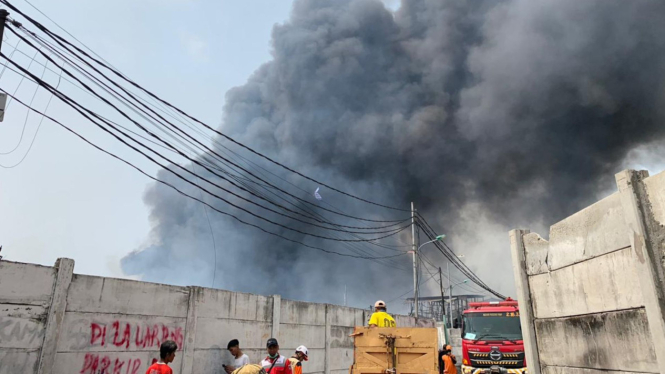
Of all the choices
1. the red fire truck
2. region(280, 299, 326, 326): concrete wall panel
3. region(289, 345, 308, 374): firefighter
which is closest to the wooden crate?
region(289, 345, 308, 374): firefighter

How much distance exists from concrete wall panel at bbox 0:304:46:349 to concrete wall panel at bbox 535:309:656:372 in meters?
6.88

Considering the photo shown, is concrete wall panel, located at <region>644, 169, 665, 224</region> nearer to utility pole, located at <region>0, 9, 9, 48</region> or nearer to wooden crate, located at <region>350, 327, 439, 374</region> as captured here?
wooden crate, located at <region>350, 327, 439, 374</region>

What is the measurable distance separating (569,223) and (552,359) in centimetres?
143

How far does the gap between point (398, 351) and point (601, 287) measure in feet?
15.2

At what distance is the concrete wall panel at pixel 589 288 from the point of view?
10.8 feet

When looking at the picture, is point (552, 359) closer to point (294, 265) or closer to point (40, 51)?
point (40, 51)

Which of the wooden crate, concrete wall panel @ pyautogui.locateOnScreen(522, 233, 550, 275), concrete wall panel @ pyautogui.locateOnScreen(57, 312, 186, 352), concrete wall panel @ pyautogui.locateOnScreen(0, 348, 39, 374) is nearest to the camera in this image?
concrete wall panel @ pyautogui.locateOnScreen(522, 233, 550, 275)

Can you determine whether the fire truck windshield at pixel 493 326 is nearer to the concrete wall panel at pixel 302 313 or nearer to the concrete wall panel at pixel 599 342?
the concrete wall panel at pixel 302 313

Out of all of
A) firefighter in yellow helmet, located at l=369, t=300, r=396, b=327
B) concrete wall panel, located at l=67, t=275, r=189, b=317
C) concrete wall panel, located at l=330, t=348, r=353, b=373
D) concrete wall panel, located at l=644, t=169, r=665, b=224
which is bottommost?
concrete wall panel, located at l=330, t=348, r=353, b=373

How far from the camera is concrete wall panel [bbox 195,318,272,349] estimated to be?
29.0ft

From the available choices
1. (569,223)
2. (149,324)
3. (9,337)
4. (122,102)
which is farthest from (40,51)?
(569,223)

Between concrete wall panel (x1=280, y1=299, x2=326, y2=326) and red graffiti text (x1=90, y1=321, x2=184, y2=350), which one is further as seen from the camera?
concrete wall panel (x1=280, y1=299, x2=326, y2=326)

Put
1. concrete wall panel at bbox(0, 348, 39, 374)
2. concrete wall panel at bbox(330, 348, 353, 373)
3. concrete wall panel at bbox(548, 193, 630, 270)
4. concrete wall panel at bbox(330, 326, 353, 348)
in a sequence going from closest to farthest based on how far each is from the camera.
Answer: concrete wall panel at bbox(548, 193, 630, 270) → concrete wall panel at bbox(0, 348, 39, 374) → concrete wall panel at bbox(330, 348, 353, 373) → concrete wall panel at bbox(330, 326, 353, 348)

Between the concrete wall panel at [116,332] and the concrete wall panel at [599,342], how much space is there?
21.6 ft
